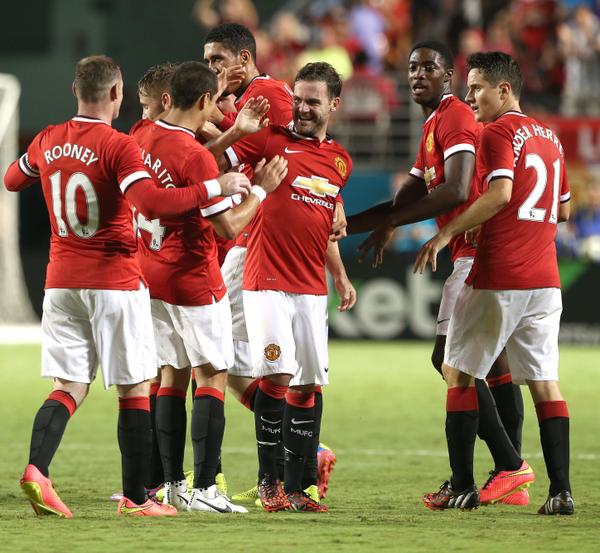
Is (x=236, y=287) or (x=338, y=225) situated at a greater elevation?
(x=338, y=225)

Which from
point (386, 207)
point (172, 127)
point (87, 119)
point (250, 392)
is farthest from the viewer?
point (250, 392)

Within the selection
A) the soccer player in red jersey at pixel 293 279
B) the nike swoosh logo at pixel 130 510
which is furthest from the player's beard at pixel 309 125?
the nike swoosh logo at pixel 130 510

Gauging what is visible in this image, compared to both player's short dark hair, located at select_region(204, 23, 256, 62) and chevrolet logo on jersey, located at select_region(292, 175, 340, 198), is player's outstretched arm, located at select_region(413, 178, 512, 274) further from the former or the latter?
player's short dark hair, located at select_region(204, 23, 256, 62)

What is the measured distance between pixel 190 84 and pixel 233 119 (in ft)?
2.89

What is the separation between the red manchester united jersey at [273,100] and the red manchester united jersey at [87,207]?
1108 mm

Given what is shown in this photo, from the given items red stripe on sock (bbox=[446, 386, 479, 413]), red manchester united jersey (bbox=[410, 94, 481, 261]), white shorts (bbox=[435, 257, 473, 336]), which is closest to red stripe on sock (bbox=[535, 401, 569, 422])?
red stripe on sock (bbox=[446, 386, 479, 413])

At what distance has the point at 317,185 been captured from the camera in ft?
21.7

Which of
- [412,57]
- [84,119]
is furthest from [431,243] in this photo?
[84,119]

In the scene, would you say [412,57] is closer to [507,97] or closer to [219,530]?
[507,97]

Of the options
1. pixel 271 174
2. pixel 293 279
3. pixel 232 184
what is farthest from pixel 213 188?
pixel 293 279

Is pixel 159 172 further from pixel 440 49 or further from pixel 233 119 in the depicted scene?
pixel 440 49

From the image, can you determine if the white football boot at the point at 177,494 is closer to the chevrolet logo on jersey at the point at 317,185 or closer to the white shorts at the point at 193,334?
the white shorts at the point at 193,334

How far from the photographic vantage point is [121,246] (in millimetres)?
6047

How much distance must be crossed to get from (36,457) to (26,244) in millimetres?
15107
